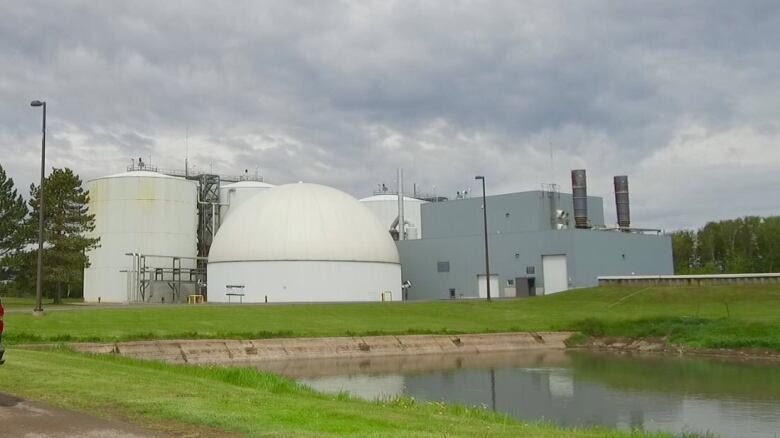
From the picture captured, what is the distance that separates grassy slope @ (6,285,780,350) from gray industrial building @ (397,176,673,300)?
992 centimetres

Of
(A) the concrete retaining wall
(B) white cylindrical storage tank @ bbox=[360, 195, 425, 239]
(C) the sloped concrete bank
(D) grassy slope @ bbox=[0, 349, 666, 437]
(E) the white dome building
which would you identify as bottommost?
(C) the sloped concrete bank

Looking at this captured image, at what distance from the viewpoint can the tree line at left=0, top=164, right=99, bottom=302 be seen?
56.3 m

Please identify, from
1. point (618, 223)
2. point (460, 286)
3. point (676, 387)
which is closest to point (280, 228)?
point (460, 286)

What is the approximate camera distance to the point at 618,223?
80938 millimetres

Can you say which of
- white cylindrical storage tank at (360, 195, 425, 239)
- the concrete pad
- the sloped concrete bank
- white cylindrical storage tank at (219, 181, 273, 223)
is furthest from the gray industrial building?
the concrete pad

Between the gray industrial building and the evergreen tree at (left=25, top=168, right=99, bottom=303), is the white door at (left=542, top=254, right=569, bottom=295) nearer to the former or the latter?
the gray industrial building

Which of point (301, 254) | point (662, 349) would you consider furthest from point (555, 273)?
point (662, 349)

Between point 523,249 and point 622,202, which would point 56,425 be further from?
point 622,202

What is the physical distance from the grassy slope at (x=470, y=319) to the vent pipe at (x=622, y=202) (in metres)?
22.4

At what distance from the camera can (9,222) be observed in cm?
5609

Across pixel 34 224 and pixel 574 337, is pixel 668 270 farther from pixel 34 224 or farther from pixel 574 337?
pixel 34 224

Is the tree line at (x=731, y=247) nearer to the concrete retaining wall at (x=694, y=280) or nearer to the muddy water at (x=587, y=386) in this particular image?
the concrete retaining wall at (x=694, y=280)

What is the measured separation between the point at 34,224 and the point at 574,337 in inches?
1579

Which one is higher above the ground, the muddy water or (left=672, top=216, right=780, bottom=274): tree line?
(left=672, top=216, right=780, bottom=274): tree line
